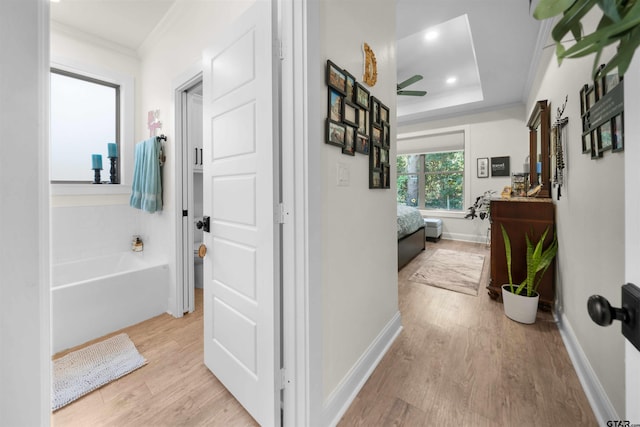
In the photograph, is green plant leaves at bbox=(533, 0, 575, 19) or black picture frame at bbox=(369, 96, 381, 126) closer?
green plant leaves at bbox=(533, 0, 575, 19)

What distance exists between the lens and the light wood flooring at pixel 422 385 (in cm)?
127

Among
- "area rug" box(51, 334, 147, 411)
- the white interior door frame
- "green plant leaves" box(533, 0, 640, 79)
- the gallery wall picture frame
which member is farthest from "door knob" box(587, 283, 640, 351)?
the gallery wall picture frame

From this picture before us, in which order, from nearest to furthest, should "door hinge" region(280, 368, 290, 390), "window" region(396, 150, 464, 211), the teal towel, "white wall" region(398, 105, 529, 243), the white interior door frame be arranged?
1. "door hinge" region(280, 368, 290, 390)
2. the white interior door frame
3. the teal towel
4. "white wall" region(398, 105, 529, 243)
5. "window" region(396, 150, 464, 211)

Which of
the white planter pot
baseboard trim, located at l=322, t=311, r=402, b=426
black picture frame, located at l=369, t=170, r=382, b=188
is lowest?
baseboard trim, located at l=322, t=311, r=402, b=426

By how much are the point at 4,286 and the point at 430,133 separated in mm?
6150

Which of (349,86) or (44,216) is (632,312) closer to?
(44,216)

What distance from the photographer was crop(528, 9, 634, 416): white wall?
115 cm

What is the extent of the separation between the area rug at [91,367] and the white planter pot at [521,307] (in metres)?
2.87

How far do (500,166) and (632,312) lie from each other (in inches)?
209

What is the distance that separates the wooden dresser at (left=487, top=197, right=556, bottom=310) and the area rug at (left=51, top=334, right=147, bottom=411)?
307 cm

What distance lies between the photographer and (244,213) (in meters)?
1.27

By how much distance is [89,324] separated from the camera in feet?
6.40

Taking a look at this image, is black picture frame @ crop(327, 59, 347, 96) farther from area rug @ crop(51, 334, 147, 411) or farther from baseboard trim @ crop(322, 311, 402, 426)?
area rug @ crop(51, 334, 147, 411)

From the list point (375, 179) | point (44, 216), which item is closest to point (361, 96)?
point (375, 179)
